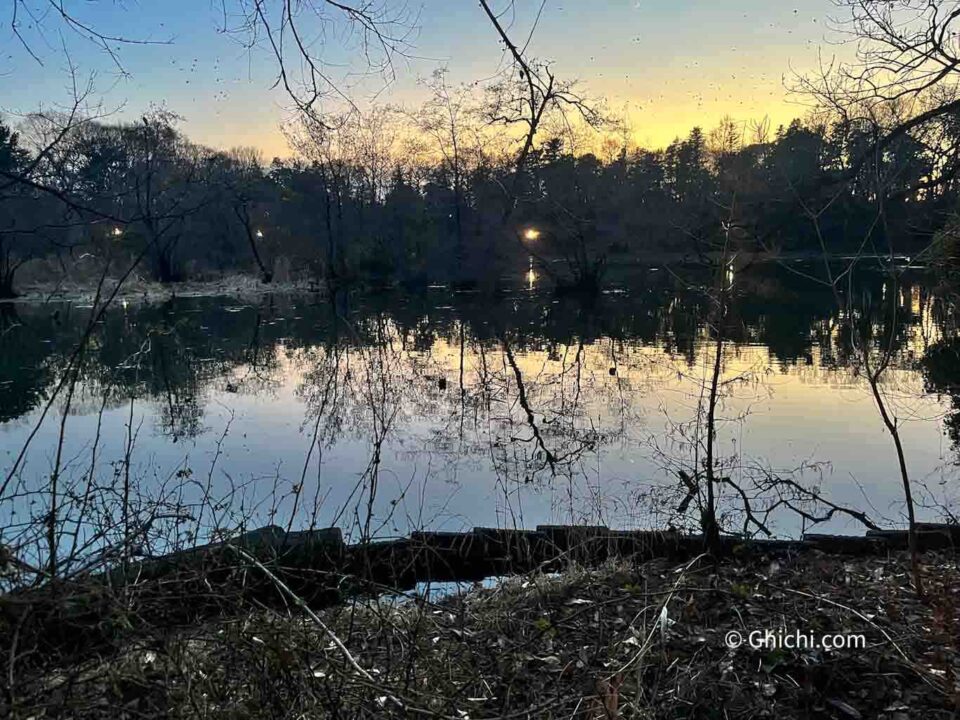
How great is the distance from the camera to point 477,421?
11.2 meters

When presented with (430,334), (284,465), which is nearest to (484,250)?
(430,334)

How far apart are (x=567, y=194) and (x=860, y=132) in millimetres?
18386

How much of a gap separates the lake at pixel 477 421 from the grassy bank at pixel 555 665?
0.82 meters

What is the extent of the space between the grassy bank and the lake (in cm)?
82

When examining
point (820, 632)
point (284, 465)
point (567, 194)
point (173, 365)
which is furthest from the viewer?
point (567, 194)

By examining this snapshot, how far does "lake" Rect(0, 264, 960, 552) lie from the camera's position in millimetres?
7066

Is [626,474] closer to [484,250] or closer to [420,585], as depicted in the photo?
[420,585]

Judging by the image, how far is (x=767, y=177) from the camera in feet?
24.0

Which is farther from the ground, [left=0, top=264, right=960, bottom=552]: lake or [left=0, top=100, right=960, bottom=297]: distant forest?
[left=0, top=100, right=960, bottom=297]: distant forest

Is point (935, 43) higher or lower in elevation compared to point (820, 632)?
higher

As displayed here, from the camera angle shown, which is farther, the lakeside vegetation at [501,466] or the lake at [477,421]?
the lake at [477,421]

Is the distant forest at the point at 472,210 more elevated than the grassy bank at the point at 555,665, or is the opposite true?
the distant forest at the point at 472,210

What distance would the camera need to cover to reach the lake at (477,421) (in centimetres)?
707

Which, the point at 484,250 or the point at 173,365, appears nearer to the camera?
the point at 173,365
